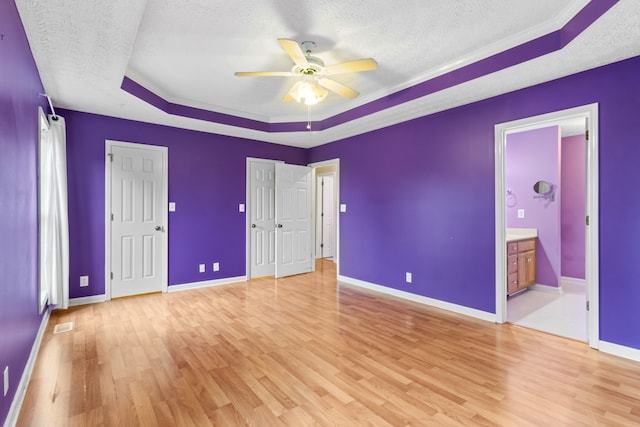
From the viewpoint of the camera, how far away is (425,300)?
4047 millimetres

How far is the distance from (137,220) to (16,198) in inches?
98.3

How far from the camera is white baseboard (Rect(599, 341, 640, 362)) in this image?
248 centimetres

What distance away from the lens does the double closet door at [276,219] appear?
17.9 ft

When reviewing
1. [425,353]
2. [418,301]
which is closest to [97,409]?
[425,353]

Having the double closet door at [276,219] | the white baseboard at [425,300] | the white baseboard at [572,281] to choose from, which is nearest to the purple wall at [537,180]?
the white baseboard at [572,281]

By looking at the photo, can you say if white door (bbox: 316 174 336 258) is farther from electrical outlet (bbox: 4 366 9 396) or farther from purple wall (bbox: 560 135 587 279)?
electrical outlet (bbox: 4 366 9 396)

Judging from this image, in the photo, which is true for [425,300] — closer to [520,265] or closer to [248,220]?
[520,265]

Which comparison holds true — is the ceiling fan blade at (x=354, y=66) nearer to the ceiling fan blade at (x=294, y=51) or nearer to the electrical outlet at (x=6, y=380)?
the ceiling fan blade at (x=294, y=51)

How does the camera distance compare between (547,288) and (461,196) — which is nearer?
(461,196)

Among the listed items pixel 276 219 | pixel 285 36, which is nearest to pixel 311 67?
pixel 285 36

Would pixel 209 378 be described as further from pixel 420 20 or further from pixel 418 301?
pixel 420 20

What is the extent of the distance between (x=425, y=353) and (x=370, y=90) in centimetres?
305

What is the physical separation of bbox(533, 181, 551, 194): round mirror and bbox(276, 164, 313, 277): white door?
383 centimetres

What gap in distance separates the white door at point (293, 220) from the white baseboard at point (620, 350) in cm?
430
